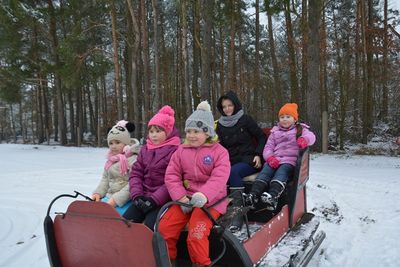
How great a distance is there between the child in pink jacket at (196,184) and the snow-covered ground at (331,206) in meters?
1.72

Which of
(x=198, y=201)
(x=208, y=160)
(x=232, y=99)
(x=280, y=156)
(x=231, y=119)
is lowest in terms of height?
(x=198, y=201)

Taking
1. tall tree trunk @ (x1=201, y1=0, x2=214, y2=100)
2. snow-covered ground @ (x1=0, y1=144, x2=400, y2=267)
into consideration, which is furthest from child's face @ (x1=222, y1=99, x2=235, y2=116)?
tall tree trunk @ (x1=201, y1=0, x2=214, y2=100)

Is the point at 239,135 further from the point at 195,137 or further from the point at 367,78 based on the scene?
the point at 367,78

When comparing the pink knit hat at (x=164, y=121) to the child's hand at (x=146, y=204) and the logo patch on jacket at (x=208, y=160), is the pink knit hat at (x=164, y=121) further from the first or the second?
the child's hand at (x=146, y=204)

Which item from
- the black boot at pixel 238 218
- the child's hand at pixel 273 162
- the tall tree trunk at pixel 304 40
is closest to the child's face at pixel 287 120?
the child's hand at pixel 273 162

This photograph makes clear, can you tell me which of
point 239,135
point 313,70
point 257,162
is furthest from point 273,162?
point 313,70

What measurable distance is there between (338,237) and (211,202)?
250cm

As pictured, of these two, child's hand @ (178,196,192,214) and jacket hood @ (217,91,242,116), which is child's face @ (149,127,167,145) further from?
jacket hood @ (217,91,242,116)

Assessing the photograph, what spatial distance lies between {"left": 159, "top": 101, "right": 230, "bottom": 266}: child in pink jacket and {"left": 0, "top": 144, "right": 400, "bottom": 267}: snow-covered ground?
1.72 m

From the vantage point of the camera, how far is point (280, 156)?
186 inches

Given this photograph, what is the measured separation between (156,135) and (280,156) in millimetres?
1834

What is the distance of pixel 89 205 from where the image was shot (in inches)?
106

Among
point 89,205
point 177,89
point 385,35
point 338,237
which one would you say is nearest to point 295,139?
point 338,237

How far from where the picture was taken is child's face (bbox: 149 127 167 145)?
365 cm
